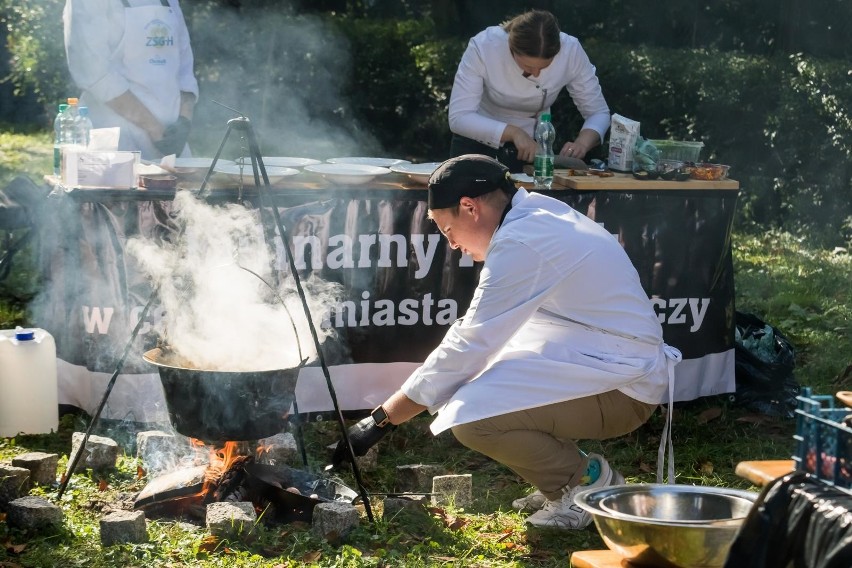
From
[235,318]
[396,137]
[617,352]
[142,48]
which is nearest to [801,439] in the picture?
[617,352]

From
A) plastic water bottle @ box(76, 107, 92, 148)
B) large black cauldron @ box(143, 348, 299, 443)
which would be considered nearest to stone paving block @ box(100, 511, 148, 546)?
large black cauldron @ box(143, 348, 299, 443)

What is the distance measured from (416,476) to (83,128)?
243cm

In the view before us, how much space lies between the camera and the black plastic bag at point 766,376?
6094 mm

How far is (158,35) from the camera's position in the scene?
20.9 ft

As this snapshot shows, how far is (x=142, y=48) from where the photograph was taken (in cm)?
632

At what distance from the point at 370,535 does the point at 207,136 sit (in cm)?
952

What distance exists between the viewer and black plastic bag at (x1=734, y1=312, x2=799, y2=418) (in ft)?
20.0

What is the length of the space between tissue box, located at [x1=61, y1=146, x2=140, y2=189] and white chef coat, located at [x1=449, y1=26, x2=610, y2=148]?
214cm

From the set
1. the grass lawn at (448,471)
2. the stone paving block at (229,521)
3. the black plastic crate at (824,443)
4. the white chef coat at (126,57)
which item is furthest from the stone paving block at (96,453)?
the black plastic crate at (824,443)

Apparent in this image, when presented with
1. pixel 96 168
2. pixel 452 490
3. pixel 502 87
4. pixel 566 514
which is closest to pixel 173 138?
pixel 96 168

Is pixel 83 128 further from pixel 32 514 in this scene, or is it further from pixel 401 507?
pixel 401 507

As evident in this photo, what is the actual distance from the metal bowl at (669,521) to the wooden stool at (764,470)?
100 millimetres

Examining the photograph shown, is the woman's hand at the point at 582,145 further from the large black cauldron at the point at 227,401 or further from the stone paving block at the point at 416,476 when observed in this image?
the large black cauldron at the point at 227,401

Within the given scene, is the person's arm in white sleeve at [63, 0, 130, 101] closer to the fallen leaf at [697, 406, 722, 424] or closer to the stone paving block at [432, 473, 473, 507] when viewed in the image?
the stone paving block at [432, 473, 473, 507]
